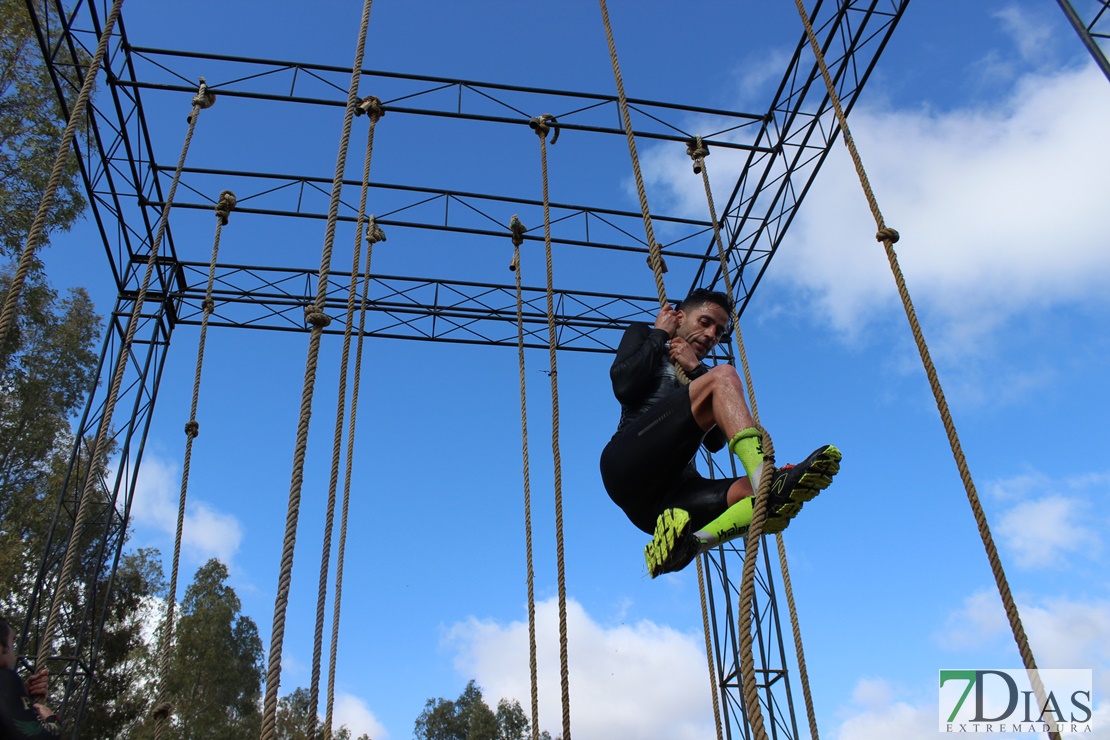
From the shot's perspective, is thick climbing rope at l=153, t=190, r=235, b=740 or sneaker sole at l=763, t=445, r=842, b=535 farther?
thick climbing rope at l=153, t=190, r=235, b=740

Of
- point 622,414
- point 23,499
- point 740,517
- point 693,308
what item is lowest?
point 740,517

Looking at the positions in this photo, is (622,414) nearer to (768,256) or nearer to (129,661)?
(768,256)

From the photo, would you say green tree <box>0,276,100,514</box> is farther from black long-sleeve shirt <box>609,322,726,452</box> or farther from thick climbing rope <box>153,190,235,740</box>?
black long-sleeve shirt <box>609,322,726,452</box>

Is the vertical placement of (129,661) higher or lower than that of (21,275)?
higher

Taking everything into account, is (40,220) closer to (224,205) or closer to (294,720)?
(224,205)

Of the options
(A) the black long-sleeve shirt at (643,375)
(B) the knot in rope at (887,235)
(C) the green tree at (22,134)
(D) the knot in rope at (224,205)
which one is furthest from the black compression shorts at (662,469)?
(C) the green tree at (22,134)

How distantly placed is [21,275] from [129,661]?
12448mm

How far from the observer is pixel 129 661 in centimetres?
1244

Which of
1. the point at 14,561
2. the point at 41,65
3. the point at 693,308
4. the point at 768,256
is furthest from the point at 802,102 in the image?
the point at 14,561

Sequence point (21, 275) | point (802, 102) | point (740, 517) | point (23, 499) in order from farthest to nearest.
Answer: point (23, 499)
point (802, 102)
point (740, 517)
point (21, 275)

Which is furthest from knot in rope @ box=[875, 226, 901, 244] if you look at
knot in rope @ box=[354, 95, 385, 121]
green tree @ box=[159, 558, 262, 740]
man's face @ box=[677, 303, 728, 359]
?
green tree @ box=[159, 558, 262, 740]

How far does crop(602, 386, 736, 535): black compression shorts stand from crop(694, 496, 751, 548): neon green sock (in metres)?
0.07

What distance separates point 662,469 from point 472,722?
19.1 meters

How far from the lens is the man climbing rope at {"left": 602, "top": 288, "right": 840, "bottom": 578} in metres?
2.07
